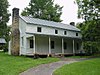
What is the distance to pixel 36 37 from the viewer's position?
105 ft

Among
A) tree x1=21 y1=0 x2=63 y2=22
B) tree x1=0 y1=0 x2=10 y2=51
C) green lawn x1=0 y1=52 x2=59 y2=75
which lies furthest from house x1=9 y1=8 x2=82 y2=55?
tree x1=21 y1=0 x2=63 y2=22

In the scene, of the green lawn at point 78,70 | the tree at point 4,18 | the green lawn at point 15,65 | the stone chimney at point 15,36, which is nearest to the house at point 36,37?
the stone chimney at point 15,36

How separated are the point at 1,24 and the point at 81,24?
26.2 m

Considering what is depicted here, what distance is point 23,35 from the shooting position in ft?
105

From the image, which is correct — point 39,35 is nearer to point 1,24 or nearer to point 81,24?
point 81,24

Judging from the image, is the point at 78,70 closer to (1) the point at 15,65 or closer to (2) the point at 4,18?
(1) the point at 15,65

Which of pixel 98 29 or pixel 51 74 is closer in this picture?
pixel 51 74

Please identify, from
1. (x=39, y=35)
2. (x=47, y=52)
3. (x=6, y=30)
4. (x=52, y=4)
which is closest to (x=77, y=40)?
(x=47, y=52)

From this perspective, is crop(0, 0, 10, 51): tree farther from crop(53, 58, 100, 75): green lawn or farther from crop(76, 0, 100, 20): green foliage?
crop(53, 58, 100, 75): green lawn

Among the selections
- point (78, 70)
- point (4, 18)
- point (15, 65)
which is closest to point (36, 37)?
point (15, 65)

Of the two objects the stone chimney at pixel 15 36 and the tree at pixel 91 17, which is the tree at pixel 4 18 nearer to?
the stone chimney at pixel 15 36

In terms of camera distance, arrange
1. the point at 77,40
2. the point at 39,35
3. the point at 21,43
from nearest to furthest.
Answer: the point at 39,35
the point at 21,43
the point at 77,40

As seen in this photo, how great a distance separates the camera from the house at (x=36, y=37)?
1236 inches

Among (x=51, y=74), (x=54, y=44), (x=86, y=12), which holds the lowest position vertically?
(x=51, y=74)
